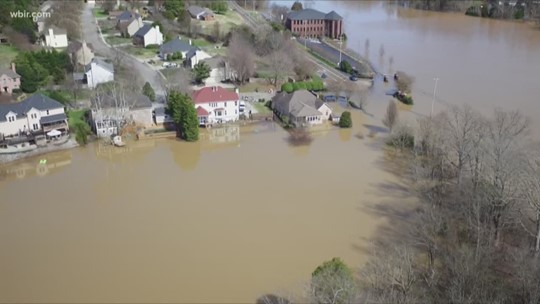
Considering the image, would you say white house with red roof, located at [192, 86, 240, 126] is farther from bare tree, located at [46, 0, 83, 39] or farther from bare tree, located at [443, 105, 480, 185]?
bare tree, located at [46, 0, 83, 39]

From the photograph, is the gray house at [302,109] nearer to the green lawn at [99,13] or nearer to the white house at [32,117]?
the white house at [32,117]

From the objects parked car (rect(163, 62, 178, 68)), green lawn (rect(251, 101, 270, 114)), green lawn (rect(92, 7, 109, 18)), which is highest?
green lawn (rect(92, 7, 109, 18))

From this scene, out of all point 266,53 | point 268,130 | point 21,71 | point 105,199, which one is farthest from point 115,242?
point 266,53

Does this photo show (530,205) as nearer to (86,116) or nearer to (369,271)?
(369,271)

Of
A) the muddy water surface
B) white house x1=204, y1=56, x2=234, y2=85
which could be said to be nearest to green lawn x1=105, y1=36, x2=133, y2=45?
white house x1=204, y1=56, x2=234, y2=85

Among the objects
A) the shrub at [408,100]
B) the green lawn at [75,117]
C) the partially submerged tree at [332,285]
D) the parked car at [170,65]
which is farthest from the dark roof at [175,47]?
the partially submerged tree at [332,285]

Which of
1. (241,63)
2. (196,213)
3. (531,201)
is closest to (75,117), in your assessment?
(241,63)

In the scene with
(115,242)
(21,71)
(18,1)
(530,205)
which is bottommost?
(115,242)
